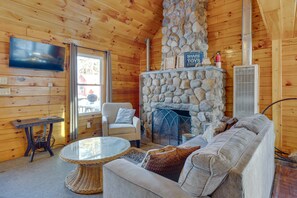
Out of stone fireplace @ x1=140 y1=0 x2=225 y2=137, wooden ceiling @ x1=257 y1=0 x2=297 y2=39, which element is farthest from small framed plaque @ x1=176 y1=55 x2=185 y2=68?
wooden ceiling @ x1=257 y1=0 x2=297 y2=39

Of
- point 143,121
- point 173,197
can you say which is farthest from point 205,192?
point 143,121

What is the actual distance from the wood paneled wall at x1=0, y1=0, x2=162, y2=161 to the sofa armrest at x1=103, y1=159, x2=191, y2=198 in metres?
2.67

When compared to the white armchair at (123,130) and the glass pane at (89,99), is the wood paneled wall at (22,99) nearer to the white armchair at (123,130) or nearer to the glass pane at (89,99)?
the glass pane at (89,99)

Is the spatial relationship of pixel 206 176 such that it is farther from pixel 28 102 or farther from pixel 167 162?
pixel 28 102

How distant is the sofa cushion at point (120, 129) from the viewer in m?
3.45

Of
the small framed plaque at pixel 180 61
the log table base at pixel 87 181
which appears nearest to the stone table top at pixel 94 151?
the log table base at pixel 87 181

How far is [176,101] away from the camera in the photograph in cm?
380

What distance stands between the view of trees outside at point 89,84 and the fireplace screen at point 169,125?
1.50 meters

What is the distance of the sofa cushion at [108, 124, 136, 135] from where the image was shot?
3.45 m

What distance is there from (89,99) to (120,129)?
133cm

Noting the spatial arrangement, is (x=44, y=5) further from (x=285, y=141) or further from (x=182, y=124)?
(x=285, y=141)

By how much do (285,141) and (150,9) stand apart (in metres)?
3.89

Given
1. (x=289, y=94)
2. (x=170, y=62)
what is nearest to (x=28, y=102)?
A: (x=170, y=62)

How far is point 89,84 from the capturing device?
4.30 meters
